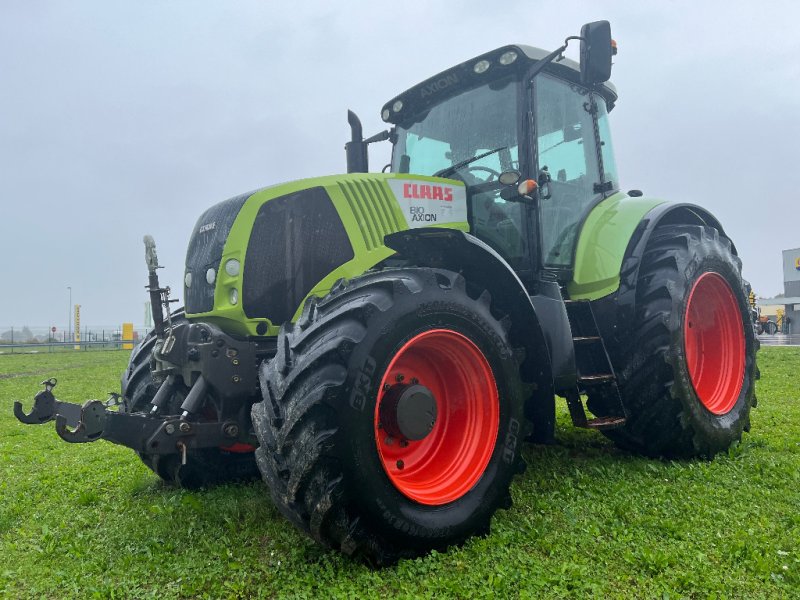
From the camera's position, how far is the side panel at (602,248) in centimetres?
471

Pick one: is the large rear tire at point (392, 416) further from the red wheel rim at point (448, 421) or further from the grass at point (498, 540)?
the grass at point (498, 540)

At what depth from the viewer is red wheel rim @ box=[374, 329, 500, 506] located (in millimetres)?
3299

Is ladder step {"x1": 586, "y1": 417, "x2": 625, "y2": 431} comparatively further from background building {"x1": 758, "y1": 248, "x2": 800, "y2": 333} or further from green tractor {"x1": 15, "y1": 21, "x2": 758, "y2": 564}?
background building {"x1": 758, "y1": 248, "x2": 800, "y2": 333}

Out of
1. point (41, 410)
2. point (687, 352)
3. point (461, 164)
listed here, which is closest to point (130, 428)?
point (41, 410)

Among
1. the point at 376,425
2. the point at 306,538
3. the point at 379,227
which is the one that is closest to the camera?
the point at 376,425

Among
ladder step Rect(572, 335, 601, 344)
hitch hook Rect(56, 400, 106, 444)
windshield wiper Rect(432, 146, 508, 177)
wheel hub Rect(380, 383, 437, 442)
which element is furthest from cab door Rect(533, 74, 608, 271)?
hitch hook Rect(56, 400, 106, 444)

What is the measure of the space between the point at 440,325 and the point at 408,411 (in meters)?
0.46

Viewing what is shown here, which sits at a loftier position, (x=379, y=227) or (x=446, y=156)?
(x=446, y=156)

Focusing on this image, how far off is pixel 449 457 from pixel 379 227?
1394 mm

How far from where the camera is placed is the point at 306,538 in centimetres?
322

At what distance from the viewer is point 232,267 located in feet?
11.8

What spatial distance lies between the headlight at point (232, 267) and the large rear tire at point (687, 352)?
2774mm

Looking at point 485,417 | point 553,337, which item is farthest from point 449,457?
point 553,337

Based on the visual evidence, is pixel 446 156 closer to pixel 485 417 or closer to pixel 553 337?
pixel 553 337
